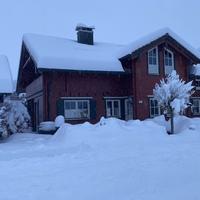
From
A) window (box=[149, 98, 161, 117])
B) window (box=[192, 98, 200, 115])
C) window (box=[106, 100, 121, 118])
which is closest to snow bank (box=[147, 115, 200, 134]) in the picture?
Result: window (box=[149, 98, 161, 117])

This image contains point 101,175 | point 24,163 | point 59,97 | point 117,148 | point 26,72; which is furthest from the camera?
point 26,72

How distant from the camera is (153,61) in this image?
2367 centimetres

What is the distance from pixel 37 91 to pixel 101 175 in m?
15.6

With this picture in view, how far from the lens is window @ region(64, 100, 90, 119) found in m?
21.8

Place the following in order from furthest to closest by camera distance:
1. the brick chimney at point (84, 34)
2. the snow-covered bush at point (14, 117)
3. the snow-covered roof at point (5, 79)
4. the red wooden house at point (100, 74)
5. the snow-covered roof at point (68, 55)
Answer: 1. the brick chimney at point (84, 34)
2. the red wooden house at point (100, 74)
3. the snow-covered roof at point (68, 55)
4. the snow-covered bush at point (14, 117)
5. the snow-covered roof at point (5, 79)

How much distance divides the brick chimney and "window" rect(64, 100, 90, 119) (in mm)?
6093

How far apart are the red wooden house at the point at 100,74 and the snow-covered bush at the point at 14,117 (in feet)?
4.44

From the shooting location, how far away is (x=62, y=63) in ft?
68.7

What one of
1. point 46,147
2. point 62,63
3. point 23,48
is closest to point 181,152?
point 46,147

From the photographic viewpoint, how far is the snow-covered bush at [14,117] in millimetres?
19328

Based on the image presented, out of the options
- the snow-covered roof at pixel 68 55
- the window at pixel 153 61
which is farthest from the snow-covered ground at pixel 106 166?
the window at pixel 153 61

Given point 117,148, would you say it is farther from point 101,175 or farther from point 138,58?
point 138,58

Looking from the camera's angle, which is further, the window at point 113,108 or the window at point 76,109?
the window at point 113,108

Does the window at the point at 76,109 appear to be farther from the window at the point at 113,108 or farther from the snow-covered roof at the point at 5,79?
the snow-covered roof at the point at 5,79
